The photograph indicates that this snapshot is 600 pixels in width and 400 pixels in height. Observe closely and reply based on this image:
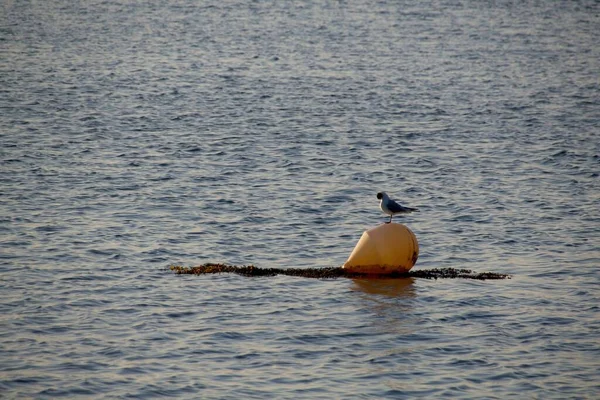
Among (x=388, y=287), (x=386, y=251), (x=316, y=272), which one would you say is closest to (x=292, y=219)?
(x=316, y=272)

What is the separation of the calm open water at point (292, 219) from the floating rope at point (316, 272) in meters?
0.29

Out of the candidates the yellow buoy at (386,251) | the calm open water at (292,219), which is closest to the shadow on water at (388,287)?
the calm open water at (292,219)

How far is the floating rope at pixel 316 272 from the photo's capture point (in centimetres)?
2112

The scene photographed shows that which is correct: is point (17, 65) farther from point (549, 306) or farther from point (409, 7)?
→ point (409, 7)

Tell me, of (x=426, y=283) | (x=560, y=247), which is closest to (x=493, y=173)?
(x=560, y=247)

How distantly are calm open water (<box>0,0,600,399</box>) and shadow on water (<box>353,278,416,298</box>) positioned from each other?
0.06m

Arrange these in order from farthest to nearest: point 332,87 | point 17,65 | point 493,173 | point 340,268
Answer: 1. point 17,65
2. point 332,87
3. point 493,173
4. point 340,268

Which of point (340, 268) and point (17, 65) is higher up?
point (17, 65)

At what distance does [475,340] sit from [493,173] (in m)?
14.6

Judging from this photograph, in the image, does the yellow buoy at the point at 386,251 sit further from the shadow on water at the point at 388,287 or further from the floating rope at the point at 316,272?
the floating rope at the point at 316,272

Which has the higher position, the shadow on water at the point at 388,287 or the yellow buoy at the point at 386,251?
the yellow buoy at the point at 386,251

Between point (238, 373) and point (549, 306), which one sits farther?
point (549, 306)

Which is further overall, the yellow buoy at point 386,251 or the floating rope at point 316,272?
the floating rope at point 316,272

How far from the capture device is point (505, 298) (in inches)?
786
